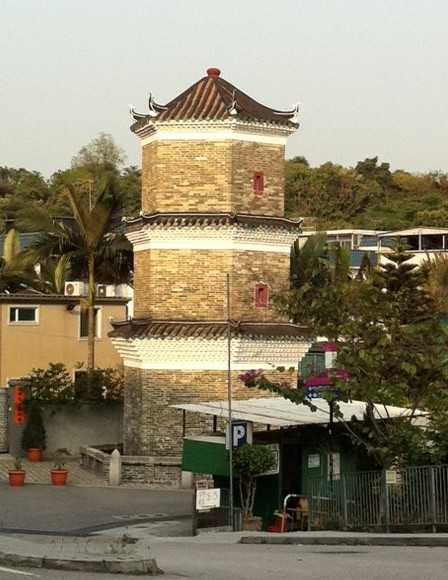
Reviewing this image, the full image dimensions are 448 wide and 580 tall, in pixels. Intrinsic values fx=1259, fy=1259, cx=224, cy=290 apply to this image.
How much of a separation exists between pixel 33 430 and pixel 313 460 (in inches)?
691

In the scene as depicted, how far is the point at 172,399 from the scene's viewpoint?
124ft

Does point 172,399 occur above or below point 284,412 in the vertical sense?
above

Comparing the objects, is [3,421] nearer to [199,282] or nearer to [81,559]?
[199,282]

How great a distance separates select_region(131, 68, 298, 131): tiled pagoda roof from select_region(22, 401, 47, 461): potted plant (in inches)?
432

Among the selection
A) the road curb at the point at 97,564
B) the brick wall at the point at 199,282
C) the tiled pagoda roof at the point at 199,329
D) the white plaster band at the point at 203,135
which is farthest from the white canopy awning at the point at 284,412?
the road curb at the point at 97,564

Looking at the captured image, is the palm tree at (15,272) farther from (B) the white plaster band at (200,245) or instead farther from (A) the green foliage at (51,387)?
(B) the white plaster band at (200,245)

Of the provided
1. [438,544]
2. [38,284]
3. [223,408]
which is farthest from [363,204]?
[438,544]

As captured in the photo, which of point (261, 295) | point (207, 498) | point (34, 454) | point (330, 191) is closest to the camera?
point (207, 498)

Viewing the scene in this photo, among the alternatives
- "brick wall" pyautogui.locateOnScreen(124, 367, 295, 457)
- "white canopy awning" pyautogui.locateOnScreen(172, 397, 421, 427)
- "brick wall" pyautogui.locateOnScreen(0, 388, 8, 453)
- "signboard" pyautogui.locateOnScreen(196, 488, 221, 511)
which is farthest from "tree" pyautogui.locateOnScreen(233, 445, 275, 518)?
"brick wall" pyautogui.locateOnScreen(0, 388, 8, 453)

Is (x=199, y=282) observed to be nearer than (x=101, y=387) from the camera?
Yes

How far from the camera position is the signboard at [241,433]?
27516 mm

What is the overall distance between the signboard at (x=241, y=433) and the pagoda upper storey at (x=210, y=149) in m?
11.5

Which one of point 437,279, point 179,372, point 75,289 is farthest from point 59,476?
point 437,279

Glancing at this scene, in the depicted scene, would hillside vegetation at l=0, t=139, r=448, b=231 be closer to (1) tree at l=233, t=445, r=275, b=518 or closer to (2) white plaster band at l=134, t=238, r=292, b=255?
(2) white plaster band at l=134, t=238, r=292, b=255
